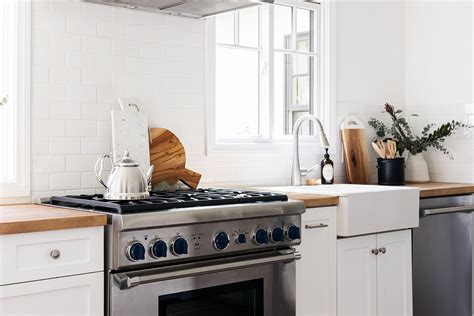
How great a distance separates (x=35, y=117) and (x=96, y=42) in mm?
473

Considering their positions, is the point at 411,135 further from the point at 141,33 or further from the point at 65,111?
the point at 65,111

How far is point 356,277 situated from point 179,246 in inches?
47.0

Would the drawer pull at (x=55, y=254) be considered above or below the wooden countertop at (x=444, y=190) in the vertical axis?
below

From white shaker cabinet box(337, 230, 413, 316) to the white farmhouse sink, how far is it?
71mm

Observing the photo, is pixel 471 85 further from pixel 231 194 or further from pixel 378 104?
pixel 231 194

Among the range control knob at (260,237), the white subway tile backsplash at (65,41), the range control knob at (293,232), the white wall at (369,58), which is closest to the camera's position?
the range control knob at (260,237)

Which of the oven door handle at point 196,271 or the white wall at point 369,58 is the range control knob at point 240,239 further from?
the white wall at point 369,58

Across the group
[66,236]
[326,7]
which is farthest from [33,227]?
[326,7]

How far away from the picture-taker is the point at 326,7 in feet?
13.6

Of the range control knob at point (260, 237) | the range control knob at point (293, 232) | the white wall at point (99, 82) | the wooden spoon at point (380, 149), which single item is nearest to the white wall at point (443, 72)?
the wooden spoon at point (380, 149)

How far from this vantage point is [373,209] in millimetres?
3256

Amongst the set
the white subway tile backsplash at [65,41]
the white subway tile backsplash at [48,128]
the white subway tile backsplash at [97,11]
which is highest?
the white subway tile backsplash at [97,11]

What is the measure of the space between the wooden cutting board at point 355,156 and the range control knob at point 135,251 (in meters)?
2.09

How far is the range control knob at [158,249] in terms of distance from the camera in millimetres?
2393
